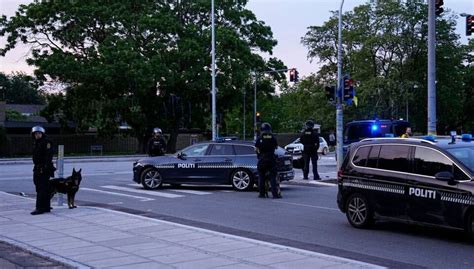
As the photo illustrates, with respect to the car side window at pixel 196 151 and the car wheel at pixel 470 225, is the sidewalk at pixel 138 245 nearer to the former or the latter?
the car wheel at pixel 470 225

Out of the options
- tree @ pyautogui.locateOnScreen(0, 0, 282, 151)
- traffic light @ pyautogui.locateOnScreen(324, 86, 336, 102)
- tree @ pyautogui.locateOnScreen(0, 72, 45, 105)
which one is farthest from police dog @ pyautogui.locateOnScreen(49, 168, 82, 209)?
tree @ pyautogui.locateOnScreen(0, 72, 45, 105)

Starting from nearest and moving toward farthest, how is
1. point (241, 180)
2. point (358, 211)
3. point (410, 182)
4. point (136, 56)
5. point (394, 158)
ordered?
point (410, 182), point (394, 158), point (358, 211), point (241, 180), point (136, 56)

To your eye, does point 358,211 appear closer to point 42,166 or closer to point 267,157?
point 267,157

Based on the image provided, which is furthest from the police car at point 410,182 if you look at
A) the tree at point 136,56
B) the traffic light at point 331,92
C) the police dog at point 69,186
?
the tree at point 136,56

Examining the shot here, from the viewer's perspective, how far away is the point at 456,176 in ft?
29.0

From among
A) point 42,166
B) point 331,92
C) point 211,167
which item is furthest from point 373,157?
point 331,92

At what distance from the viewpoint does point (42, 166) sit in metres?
12.2

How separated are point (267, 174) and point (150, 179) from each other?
13.4 feet

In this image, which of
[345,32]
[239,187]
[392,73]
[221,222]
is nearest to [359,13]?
[345,32]

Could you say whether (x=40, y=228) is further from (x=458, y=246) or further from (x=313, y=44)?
(x=313, y=44)

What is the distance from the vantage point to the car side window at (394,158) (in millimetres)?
9722

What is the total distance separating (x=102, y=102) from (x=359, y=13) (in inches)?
1152

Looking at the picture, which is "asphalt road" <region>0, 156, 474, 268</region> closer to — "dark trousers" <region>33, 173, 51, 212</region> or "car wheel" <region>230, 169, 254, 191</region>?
"car wheel" <region>230, 169, 254, 191</region>

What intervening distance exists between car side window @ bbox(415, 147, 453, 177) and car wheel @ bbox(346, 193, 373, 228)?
3.97 feet
